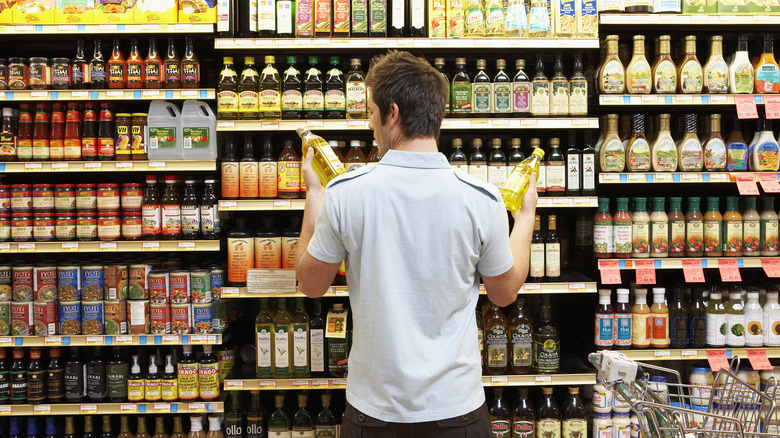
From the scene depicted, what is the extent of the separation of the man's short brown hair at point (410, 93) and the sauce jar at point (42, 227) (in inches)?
89.6

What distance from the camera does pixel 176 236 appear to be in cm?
304

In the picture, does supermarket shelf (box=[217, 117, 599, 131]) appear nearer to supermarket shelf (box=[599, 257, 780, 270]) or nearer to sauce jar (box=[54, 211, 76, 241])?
supermarket shelf (box=[599, 257, 780, 270])

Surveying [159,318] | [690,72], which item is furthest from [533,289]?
[159,318]

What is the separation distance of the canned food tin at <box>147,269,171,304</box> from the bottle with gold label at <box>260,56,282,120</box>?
3.00ft

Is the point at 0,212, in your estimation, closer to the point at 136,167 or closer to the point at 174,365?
the point at 136,167

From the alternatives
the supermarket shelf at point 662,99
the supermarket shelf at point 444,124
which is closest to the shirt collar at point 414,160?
the supermarket shelf at point 444,124

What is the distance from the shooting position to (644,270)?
299 centimetres

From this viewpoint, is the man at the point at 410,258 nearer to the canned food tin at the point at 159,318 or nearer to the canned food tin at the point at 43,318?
the canned food tin at the point at 159,318

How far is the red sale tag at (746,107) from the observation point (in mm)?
2947

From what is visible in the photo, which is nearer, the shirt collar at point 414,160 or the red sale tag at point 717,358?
the shirt collar at point 414,160

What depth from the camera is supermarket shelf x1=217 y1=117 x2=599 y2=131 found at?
2891 millimetres

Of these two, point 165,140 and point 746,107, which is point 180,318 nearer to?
point 165,140

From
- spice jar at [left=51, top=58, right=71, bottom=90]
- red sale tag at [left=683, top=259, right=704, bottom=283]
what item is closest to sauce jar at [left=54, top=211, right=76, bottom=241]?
spice jar at [left=51, top=58, right=71, bottom=90]

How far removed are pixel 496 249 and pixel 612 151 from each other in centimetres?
177
